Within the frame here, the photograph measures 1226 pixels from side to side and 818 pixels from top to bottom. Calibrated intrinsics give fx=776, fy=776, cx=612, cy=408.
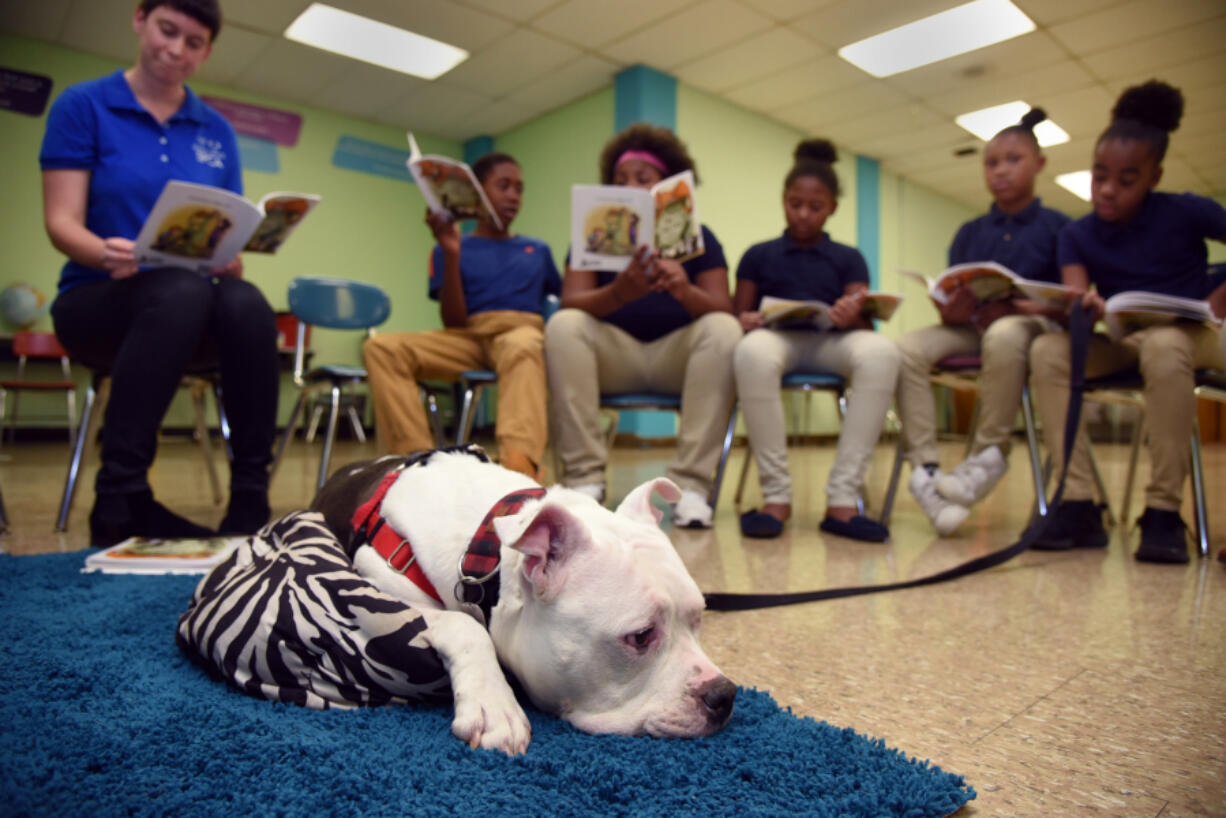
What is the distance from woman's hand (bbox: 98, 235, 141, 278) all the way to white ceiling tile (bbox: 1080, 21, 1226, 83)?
594 cm

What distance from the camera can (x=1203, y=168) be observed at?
220 inches

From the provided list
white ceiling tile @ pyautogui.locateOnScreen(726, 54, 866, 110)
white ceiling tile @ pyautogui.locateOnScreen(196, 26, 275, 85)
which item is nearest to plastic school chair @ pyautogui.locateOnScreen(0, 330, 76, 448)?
white ceiling tile @ pyautogui.locateOnScreen(196, 26, 275, 85)

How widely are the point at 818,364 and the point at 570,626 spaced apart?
2.12 meters

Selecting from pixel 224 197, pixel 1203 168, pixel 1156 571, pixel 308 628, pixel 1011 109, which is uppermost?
pixel 1203 168

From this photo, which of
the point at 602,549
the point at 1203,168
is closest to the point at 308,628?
the point at 602,549

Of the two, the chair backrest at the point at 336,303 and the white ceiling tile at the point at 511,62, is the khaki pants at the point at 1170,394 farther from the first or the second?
the white ceiling tile at the point at 511,62

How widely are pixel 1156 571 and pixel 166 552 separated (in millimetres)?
2500

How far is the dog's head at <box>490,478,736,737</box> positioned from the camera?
0.88m

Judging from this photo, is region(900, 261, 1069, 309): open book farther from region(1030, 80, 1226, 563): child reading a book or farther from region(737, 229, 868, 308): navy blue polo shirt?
region(737, 229, 868, 308): navy blue polo shirt

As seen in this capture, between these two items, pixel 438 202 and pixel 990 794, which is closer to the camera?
pixel 990 794

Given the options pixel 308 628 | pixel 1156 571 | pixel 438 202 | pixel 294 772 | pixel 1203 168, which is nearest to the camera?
pixel 294 772

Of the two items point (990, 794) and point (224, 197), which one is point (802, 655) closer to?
point (990, 794)

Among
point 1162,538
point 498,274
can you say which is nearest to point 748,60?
point 498,274

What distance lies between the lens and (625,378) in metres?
2.80
